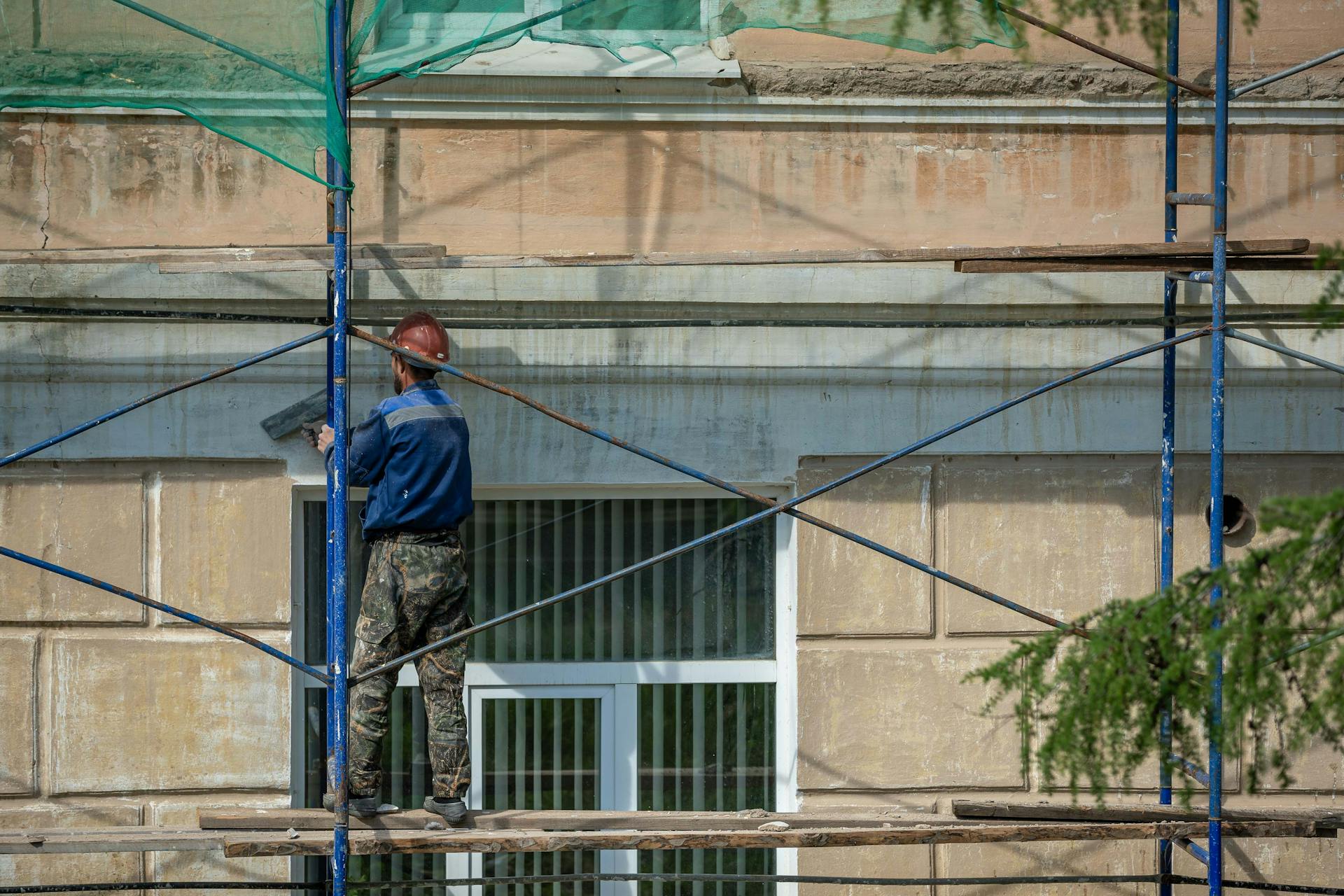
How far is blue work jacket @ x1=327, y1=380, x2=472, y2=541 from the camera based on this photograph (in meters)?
4.71

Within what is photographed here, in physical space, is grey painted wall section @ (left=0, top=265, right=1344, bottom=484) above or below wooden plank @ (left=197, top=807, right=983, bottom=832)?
above

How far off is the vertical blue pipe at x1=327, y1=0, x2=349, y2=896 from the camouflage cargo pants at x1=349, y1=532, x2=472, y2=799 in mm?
210

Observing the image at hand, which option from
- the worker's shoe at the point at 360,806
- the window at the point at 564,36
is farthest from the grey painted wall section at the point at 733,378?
the worker's shoe at the point at 360,806

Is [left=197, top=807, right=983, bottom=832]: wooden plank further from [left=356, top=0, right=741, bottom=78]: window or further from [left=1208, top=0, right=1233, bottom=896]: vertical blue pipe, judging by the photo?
[left=356, top=0, right=741, bottom=78]: window

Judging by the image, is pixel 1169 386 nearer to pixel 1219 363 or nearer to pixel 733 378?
pixel 1219 363

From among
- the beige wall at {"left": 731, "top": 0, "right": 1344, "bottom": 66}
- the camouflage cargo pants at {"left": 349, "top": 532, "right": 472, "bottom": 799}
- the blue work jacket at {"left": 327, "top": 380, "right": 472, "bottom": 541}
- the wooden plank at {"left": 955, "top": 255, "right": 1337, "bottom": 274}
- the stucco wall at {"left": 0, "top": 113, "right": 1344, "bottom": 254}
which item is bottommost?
the camouflage cargo pants at {"left": 349, "top": 532, "right": 472, "bottom": 799}

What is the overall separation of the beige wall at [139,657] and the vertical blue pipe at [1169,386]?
328 centimetres

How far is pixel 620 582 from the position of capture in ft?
18.5

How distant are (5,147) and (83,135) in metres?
0.29

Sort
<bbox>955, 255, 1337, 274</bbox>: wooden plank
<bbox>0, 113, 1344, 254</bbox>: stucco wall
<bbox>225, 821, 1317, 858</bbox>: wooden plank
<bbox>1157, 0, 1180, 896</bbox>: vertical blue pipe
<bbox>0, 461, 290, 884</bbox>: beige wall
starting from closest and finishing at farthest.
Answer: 1. <bbox>225, 821, 1317, 858</bbox>: wooden plank
2. <bbox>955, 255, 1337, 274</bbox>: wooden plank
3. <bbox>1157, 0, 1180, 896</bbox>: vertical blue pipe
4. <bbox>0, 461, 290, 884</bbox>: beige wall
5. <bbox>0, 113, 1344, 254</bbox>: stucco wall

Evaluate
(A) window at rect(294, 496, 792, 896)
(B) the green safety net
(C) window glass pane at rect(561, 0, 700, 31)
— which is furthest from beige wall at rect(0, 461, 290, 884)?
(C) window glass pane at rect(561, 0, 700, 31)

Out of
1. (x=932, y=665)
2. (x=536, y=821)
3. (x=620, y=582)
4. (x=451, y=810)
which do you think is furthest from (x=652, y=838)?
(x=932, y=665)

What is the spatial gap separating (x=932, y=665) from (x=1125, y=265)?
5.60 feet

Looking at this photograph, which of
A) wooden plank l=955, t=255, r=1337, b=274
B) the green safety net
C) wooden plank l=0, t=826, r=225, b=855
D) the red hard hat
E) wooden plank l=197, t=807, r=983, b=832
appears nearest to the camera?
the green safety net
